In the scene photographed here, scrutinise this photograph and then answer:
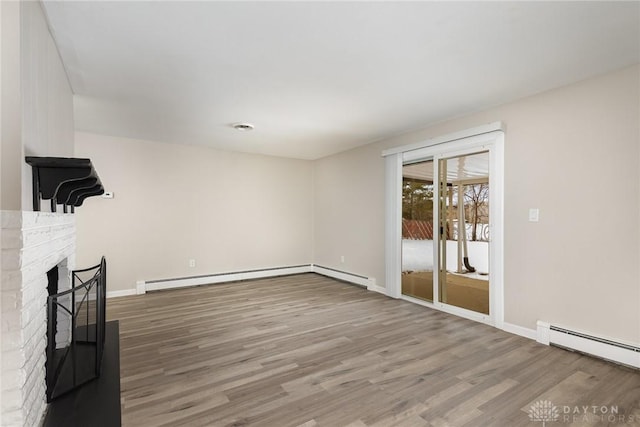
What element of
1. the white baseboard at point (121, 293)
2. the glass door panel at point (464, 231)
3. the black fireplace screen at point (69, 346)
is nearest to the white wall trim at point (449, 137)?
the glass door panel at point (464, 231)

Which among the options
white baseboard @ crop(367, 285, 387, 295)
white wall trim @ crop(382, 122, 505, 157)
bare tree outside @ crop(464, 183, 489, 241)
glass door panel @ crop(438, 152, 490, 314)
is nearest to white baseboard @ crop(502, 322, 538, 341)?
glass door panel @ crop(438, 152, 490, 314)

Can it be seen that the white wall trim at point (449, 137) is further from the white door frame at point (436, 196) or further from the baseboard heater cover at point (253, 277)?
the baseboard heater cover at point (253, 277)

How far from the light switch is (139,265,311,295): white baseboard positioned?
4261mm

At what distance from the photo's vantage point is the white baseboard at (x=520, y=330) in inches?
121

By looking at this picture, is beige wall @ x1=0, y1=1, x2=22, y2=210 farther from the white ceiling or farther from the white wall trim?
the white wall trim

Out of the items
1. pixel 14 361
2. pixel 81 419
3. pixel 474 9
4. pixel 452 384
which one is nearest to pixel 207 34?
pixel 474 9

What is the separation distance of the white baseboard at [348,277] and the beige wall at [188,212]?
0.34 metres

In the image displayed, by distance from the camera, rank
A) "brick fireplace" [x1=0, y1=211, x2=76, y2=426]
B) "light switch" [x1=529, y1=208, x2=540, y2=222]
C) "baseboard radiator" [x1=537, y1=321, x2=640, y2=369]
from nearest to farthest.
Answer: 1. "brick fireplace" [x1=0, y1=211, x2=76, y2=426]
2. "baseboard radiator" [x1=537, y1=321, x2=640, y2=369]
3. "light switch" [x1=529, y1=208, x2=540, y2=222]

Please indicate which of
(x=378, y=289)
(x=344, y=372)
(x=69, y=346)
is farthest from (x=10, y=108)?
(x=378, y=289)

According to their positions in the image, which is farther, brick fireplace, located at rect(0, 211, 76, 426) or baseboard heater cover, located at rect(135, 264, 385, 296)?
baseboard heater cover, located at rect(135, 264, 385, 296)

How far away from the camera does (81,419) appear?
159 cm

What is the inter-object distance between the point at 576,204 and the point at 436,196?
4.93 ft

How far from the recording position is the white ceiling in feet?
6.08

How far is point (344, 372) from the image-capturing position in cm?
242
